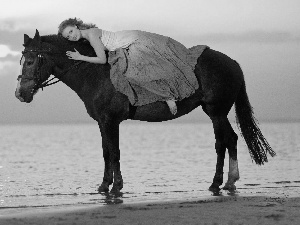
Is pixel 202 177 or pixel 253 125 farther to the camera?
pixel 202 177

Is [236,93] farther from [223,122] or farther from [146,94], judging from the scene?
[146,94]

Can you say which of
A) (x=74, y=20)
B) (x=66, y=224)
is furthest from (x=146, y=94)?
(x=66, y=224)

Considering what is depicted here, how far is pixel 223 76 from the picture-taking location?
1073 cm

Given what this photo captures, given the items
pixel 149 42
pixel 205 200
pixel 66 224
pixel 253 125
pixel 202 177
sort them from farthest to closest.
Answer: pixel 202 177 < pixel 253 125 < pixel 149 42 < pixel 205 200 < pixel 66 224

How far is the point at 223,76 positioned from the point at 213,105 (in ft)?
1.61

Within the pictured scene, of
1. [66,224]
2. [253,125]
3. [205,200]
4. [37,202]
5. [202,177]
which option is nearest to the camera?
[66,224]

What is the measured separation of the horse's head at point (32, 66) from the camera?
9.91 m

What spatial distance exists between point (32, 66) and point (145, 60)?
65.9 inches

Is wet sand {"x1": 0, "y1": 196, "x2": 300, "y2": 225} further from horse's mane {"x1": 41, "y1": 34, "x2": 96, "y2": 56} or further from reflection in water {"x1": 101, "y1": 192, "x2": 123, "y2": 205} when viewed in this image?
horse's mane {"x1": 41, "y1": 34, "x2": 96, "y2": 56}

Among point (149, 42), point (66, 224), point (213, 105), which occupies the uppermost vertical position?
point (149, 42)

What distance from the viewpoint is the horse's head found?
9.91m

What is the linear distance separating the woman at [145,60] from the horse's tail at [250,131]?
1.29 m

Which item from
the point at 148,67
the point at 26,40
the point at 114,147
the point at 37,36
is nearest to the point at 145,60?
the point at 148,67

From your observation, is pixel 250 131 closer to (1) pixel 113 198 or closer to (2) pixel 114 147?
(2) pixel 114 147
